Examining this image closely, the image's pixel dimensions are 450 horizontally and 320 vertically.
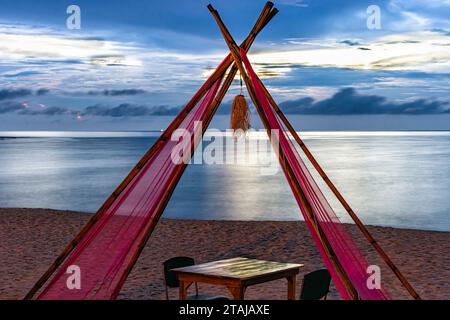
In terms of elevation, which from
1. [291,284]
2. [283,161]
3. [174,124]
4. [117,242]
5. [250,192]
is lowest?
[250,192]

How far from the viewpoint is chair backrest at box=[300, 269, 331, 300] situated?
5867 mm

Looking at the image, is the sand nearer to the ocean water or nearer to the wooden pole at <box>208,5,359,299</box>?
the wooden pole at <box>208,5,359,299</box>

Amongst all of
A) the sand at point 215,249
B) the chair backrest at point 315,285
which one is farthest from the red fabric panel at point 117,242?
the chair backrest at point 315,285

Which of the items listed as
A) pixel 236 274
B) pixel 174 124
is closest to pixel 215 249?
pixel 174 124

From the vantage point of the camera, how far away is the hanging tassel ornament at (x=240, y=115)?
6.87 m

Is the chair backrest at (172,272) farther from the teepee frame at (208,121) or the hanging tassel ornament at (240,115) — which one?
the hanging tassel ornament at (240,115)

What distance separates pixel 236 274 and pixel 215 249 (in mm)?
5832

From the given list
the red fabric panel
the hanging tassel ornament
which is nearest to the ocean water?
the red fabric panel

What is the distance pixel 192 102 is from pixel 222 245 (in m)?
5.77

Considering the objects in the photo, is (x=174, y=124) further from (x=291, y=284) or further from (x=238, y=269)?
(x=291, y=284)

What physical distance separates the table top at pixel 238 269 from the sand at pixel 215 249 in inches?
71.7

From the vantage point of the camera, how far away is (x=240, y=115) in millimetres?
6918

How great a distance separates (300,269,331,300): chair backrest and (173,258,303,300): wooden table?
258 mm
